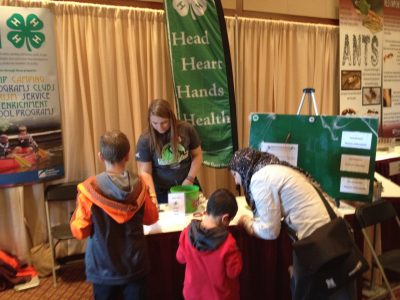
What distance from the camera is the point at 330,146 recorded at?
219 cm

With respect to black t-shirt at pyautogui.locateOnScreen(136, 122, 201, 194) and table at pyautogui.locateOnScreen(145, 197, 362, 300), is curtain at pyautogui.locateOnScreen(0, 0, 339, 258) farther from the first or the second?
table at pyautogui.locateOnScreen(145, 197, 362, 300)

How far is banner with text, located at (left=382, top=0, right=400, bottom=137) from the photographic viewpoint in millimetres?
4539

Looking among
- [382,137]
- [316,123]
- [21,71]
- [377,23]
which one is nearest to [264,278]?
[316,123]

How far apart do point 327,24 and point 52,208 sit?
11.5 ft

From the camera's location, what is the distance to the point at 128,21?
3188 mm

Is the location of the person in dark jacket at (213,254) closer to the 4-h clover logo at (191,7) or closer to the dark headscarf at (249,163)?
the dark headscarf at (249,163)

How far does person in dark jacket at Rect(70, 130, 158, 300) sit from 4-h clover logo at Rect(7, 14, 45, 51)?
169 centimetres

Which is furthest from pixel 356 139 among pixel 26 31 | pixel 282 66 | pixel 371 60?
pixel 371 60

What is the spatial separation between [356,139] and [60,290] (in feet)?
7.70

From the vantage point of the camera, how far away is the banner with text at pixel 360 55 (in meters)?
4.25

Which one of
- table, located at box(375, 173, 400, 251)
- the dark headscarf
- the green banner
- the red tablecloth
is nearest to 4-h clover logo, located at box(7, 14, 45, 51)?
the green banner

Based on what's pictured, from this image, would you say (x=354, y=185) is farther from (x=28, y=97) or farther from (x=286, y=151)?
(x=28, y=97)

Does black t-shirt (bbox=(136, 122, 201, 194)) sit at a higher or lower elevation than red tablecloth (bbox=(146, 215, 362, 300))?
higher

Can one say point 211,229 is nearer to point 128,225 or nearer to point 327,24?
point 128,225
